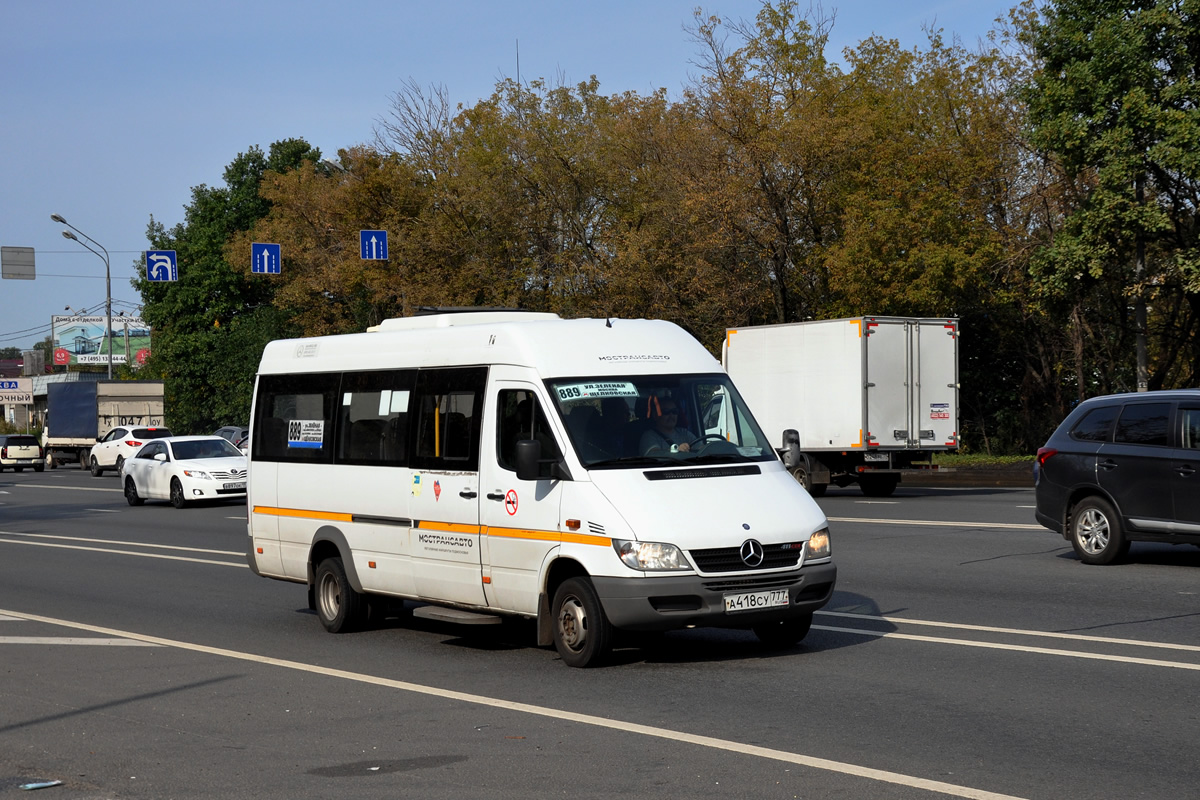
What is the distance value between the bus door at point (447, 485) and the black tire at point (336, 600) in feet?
3.09

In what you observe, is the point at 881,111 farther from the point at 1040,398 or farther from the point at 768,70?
the point at 1040,398

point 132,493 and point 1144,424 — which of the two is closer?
point 1144,424

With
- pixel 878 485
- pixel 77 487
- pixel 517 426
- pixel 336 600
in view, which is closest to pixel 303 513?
pixel 336 600

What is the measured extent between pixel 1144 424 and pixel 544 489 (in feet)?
24.8

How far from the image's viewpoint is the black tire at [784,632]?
9648mm

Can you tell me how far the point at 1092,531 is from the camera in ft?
46.8

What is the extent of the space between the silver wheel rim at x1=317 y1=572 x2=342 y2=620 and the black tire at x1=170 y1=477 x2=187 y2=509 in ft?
60.6

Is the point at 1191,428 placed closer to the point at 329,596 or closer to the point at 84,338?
the point at 329,596

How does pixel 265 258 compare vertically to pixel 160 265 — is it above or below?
below

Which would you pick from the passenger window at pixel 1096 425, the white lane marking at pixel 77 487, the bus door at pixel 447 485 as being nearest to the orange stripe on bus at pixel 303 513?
the bus door at pixel 447 485

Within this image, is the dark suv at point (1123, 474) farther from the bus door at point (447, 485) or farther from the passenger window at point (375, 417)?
the passenger window at point (375, 417)

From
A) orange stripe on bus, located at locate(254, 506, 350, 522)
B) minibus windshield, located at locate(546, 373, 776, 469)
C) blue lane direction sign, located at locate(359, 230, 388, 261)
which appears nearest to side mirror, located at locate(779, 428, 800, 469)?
minibus windshield, located at locate(546, 373, 776, 469)

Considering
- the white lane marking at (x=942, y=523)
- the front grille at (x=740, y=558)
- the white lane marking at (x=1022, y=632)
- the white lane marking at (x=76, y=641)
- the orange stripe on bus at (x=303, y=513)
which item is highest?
the orange stripe on bus at (x=303, y=513)

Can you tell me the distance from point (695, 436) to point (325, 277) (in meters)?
47.2
